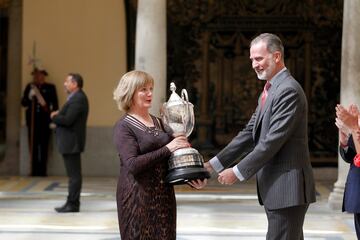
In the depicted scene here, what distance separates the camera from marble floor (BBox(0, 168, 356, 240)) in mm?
8242

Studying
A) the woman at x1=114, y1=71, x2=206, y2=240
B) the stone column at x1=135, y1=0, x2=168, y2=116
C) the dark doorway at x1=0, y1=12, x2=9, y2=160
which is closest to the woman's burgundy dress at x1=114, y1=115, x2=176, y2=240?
the woman at x1=114, y1=71, x2=206, y2=240

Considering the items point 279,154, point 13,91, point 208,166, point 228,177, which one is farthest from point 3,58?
point 279,154

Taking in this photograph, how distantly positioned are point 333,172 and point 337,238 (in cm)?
584

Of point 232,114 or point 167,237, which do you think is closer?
point 167,237

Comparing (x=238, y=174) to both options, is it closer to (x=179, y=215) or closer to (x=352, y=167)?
(x=352, y=167)

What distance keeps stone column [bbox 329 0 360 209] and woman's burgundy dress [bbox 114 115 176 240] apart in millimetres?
5911

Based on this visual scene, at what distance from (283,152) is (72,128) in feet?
17.6

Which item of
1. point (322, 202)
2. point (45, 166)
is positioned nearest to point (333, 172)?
point (322, 202)

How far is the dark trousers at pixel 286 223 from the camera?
4492mm

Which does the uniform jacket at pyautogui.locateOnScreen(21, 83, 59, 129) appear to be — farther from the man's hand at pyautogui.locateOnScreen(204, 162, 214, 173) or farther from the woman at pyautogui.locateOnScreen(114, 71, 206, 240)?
the woman at pyautogui.locateOnScreen(114, 71, 206, 240)

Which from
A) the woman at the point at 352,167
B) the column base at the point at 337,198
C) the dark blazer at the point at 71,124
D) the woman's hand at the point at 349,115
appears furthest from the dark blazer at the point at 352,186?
the column base at the point at 337,198

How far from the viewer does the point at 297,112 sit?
4.47 metres

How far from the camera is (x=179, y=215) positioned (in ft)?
31.2

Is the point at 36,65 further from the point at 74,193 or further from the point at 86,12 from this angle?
the point at 74,193
